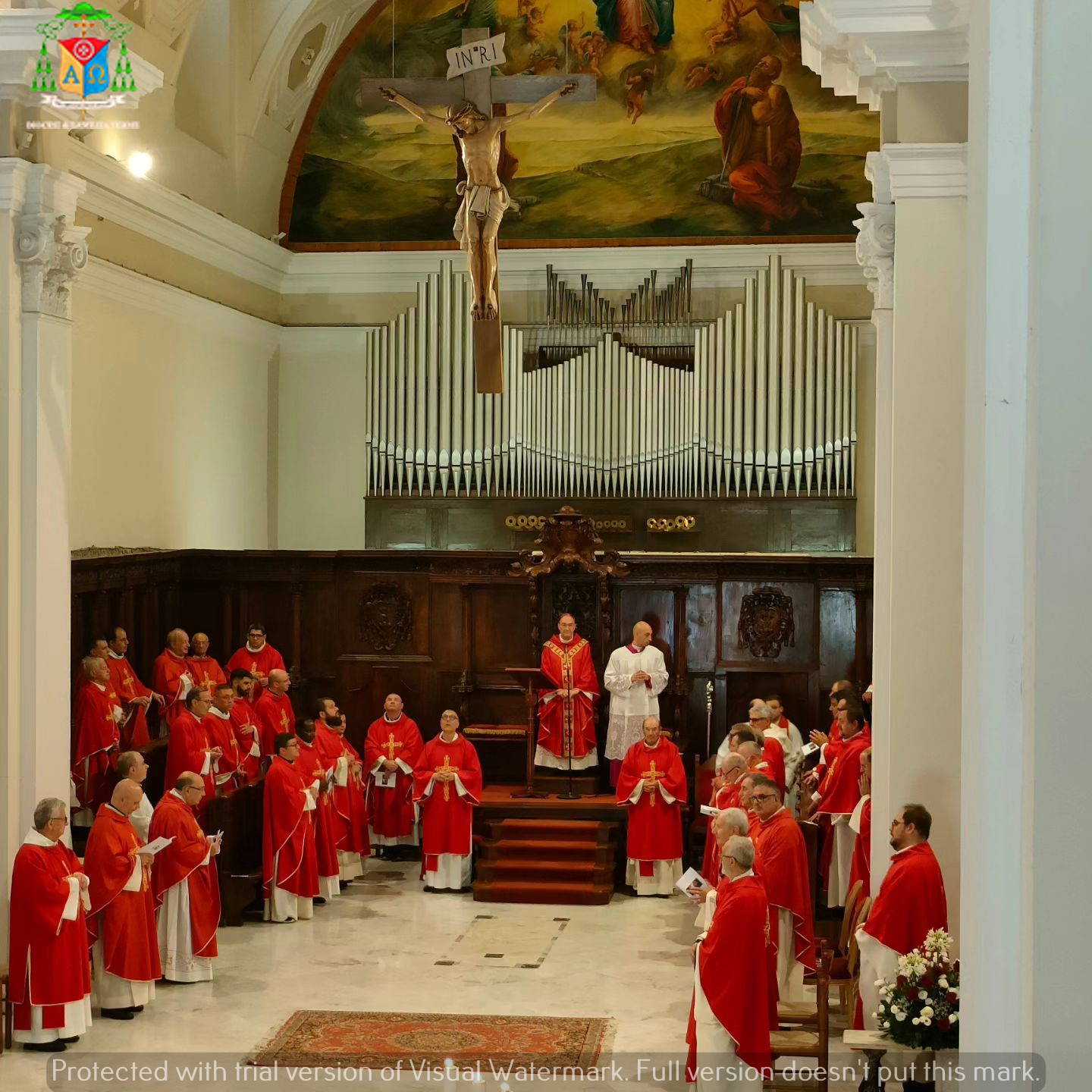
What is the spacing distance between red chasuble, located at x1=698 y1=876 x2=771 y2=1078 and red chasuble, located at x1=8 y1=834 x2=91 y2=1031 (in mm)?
3970

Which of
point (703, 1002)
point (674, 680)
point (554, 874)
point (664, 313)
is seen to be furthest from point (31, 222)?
point (664, 313)

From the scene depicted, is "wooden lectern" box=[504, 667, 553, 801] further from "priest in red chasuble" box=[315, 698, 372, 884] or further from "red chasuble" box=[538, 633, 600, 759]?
"priest in red chasuble" box=[315, 698, 372, 884]

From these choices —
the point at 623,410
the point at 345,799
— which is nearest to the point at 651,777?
the point at 345,799

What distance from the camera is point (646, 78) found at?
1883cm

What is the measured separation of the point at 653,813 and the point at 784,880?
14.7 feet

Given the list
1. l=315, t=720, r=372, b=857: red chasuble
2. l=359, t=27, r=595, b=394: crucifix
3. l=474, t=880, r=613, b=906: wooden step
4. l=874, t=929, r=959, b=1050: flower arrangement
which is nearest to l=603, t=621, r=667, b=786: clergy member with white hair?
l=474, t=880, r=613, b=906: wooden step

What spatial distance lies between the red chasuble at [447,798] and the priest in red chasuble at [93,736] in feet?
9.32

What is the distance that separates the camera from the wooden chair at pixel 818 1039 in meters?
7.67

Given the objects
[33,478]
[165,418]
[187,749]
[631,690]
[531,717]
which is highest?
[165,418]

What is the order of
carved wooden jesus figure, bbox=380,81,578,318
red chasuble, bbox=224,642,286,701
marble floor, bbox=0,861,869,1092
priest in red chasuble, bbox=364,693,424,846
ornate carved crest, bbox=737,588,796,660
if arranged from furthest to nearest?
ornate carved crest, bbox=737,588,796,660 < red chasuble, bbox=224,642,286,701 < priest in red chasuble, bbox=364,693,424,846 < carved wooden jesus figure, bbox=380,81,578,318 < marble floor, bbox=0,861,869,1092

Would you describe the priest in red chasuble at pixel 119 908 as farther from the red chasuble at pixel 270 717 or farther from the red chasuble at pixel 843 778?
the red chasuble at pixel 843 778

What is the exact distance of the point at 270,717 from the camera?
15.2 meters

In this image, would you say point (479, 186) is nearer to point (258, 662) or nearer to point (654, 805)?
point (258, 662)

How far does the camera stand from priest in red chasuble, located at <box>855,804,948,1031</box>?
8008mm
